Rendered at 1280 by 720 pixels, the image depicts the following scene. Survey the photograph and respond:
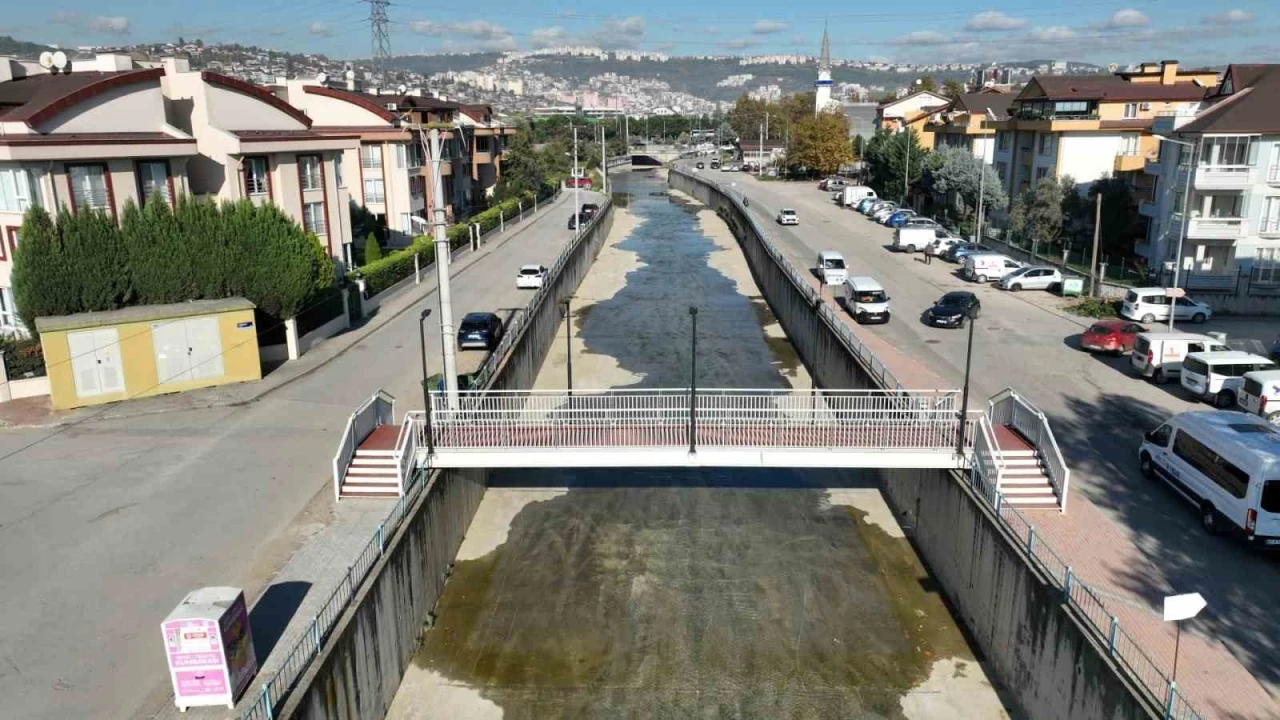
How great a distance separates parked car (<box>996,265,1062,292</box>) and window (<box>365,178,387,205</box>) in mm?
41316

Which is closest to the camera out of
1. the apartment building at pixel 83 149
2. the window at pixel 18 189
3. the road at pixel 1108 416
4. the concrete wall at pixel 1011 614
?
the concrete wall at pixel 1011 614

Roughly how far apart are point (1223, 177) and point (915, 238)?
759 inches

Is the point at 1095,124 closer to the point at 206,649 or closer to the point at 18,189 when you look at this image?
the point at 18,189

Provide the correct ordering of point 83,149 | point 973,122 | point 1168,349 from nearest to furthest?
point 1168,349
point 83,149
point 973,122

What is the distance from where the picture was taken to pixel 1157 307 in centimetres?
3734

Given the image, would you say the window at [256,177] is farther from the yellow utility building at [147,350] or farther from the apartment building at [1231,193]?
the apartment building at [1231,193]

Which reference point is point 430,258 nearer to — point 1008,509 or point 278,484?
point 278,484

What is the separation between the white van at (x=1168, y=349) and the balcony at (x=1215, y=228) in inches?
594

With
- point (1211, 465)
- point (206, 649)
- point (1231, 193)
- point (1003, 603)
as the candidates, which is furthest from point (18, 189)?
point (1231, 193)

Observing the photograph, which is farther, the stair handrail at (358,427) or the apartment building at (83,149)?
the apartment building at (83,149)

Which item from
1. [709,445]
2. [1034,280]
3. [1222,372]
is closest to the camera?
[709,445]

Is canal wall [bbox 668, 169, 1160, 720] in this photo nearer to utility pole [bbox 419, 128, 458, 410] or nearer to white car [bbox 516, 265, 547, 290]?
utility pole [bbox 419, 128, 458, 410]

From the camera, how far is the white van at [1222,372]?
87.4ft

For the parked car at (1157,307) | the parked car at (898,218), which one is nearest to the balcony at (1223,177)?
the parked car at (1157,307)
